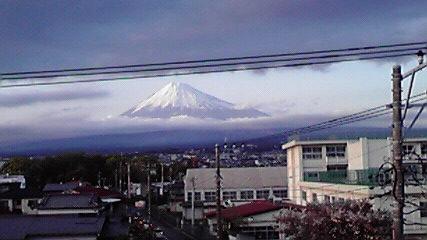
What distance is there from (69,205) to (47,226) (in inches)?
369

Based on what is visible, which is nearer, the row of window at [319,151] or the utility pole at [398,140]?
the utility pole at [398,140]

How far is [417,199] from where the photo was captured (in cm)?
2911

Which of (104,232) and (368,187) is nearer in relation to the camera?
(104,232)

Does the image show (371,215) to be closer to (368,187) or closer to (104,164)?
(368,187)

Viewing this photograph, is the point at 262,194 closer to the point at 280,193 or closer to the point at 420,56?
the point at 280,193

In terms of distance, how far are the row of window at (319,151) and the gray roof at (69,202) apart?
1949cm

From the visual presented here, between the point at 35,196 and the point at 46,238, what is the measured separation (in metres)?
24.5

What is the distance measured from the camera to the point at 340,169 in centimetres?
4741

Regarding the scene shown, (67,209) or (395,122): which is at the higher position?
(395,122)

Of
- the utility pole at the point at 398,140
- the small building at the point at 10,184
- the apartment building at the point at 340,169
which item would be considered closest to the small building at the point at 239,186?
the apartment building at the point at 340,169

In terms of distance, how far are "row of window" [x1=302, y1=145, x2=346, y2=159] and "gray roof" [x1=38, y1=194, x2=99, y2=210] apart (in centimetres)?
1949

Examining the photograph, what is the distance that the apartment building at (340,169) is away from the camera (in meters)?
30.3

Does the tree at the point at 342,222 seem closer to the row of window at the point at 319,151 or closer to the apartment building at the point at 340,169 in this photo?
the apartment building at the point at 340,169

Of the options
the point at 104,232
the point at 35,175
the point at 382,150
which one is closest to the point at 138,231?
the point at 104,232
